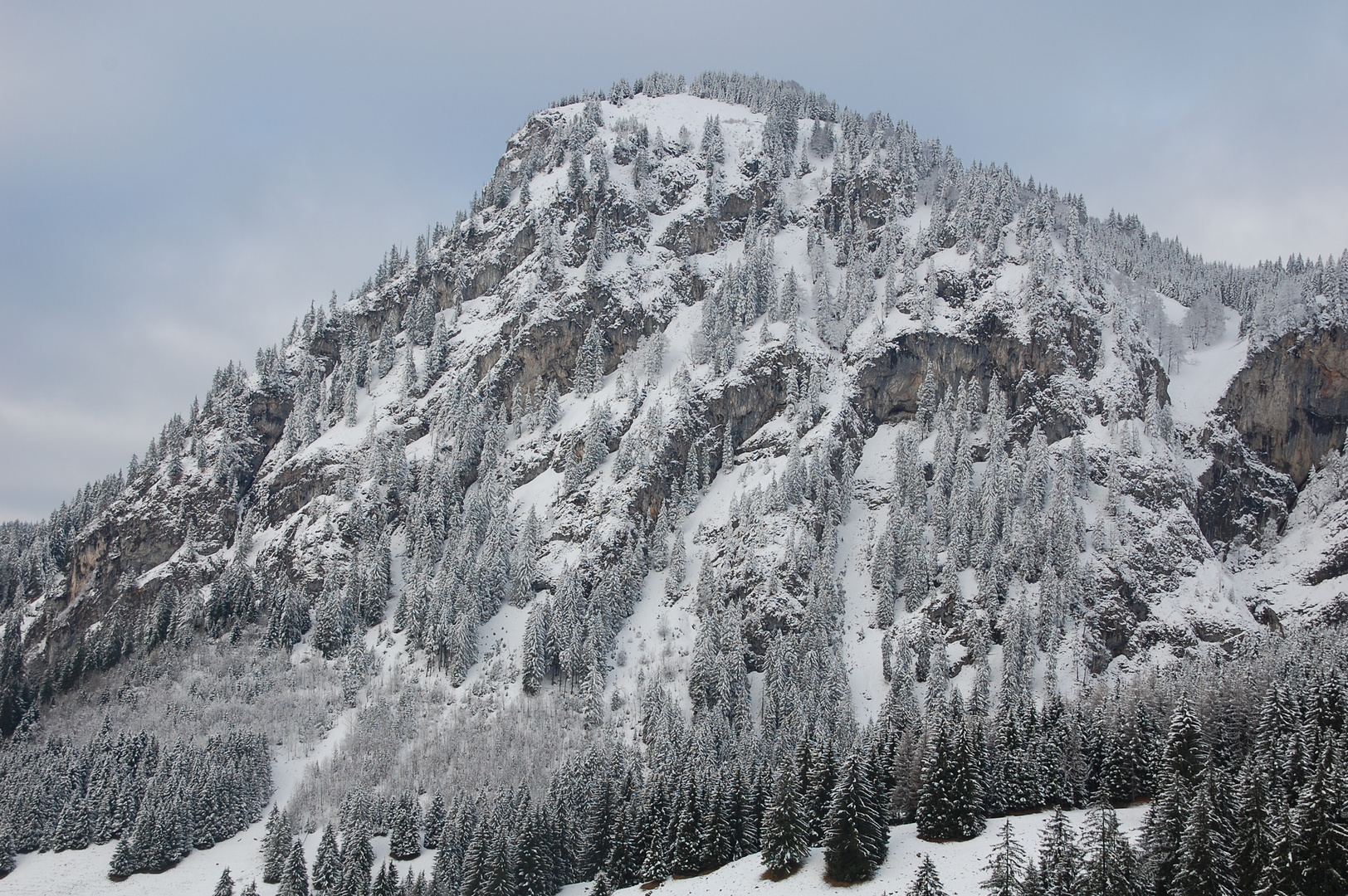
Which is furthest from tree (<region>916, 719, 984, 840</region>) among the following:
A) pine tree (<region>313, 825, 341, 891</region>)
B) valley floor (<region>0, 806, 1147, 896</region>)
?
pine tree (<region>313, 825, 341, 891</region>)

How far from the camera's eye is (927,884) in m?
56.6

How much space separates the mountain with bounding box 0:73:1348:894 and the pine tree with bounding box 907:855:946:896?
16773 mm

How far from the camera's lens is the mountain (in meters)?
106

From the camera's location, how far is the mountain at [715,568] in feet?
349

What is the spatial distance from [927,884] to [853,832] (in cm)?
1158

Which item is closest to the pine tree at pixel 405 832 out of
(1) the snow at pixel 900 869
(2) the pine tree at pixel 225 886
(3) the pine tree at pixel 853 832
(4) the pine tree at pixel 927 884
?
(2) the pine tree at pixel 225 886

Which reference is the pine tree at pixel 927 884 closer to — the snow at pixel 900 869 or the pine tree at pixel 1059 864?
the snow at pixel 900 869

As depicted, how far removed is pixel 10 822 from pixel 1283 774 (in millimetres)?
132658

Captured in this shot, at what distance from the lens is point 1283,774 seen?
2378 inches

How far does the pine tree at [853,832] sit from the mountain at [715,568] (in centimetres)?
554

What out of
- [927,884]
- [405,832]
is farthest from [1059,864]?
[405,832]

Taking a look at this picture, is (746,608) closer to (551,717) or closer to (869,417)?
(551,717)

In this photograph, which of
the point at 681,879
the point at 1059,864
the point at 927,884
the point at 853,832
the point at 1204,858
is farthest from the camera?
the point at 681,879

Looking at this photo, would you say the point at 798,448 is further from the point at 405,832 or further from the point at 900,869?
the point at 900,869
